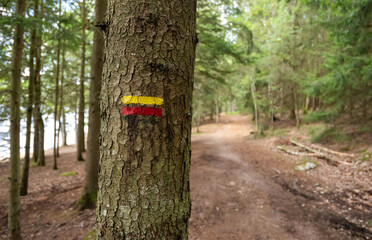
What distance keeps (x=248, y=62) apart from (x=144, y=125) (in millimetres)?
10334

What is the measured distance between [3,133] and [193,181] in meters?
4.87

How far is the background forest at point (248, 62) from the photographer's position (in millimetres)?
5078

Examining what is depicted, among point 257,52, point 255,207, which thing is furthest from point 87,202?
point 257,52

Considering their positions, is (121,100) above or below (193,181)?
above

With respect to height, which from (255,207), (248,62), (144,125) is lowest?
(255,207)

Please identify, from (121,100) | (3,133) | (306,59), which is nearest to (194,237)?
(121,100)

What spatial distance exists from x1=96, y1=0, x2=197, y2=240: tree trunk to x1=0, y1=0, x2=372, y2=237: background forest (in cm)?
33

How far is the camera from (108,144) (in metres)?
1.18

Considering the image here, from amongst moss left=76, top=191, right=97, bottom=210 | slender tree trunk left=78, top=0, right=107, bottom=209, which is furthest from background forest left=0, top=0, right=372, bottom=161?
moss left=76, top=191, right=97, bottom=210

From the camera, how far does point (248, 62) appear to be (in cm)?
1031

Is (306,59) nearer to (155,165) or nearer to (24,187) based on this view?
(155,165)

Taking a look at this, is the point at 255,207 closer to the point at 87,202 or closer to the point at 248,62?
the point at 87,202

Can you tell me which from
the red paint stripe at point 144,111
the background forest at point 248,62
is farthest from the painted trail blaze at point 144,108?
the background forest at point 248,62

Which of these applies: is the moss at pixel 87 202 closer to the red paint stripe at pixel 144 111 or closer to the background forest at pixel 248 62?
the background forest at pixel 248 62
